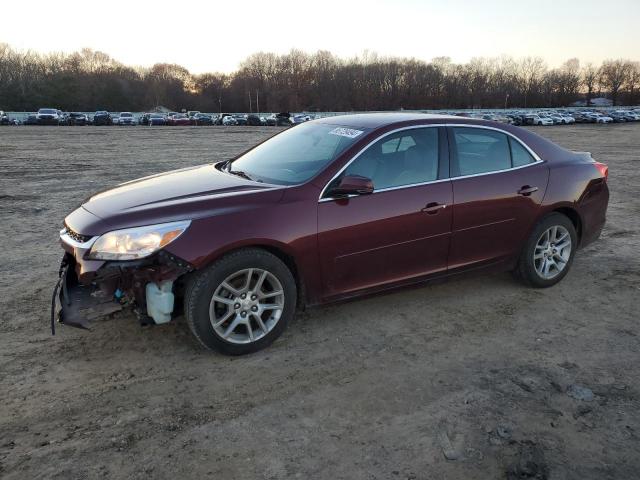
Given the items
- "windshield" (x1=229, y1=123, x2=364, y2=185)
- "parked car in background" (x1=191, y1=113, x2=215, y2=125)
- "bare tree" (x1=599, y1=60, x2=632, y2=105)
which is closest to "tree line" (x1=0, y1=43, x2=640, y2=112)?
"bare tree" (x1=599, y1=60, x2=632, y2=105)

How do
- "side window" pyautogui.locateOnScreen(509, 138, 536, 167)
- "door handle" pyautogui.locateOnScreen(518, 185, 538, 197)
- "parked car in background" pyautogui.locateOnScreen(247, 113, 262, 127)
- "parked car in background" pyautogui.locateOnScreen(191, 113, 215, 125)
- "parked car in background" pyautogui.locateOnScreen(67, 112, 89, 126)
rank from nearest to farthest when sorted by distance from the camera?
"door handle" pyautogui.locateOnScreen(518, 185, 538, 197) < "side window" pyautogui.locateOnScreen(509, 138, 536, 167) < "parked car in background" pyautogui.locateOnScreen(67, 112, 89, 126) < "parked car in background" pyautogui.locateOnScreen(247, 113, 262, 127) < "parked car in background" pyautogui.locateOnScreen(191, 113, 215, 125)

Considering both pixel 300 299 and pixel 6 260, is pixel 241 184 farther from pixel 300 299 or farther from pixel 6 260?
pixel 6 260

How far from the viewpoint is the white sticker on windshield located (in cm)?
432

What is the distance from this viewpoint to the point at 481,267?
15.5ft

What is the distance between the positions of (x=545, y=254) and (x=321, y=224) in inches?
101

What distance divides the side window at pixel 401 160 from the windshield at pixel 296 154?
0.19 meters

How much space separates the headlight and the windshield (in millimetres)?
995

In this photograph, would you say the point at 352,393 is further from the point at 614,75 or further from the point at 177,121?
the point at 614,75

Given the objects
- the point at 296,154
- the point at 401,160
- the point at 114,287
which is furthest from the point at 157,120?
the point at 114,287

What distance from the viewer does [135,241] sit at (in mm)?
3467

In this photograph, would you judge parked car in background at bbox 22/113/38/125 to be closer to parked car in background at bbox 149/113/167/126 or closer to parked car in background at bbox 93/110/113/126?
parked car in background at bbox 93/110/113/126

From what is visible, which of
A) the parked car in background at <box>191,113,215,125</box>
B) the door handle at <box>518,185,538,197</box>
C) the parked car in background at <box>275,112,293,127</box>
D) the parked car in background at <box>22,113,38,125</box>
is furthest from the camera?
the parked car in background at <box>191,113,215,125</box>

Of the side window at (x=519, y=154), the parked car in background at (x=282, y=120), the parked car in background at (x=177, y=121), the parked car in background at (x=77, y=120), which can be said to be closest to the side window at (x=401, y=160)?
the side window at (x=519, y=154)

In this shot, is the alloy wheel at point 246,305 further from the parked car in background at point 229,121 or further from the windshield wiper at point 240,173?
the parked car in background at point 229,121
